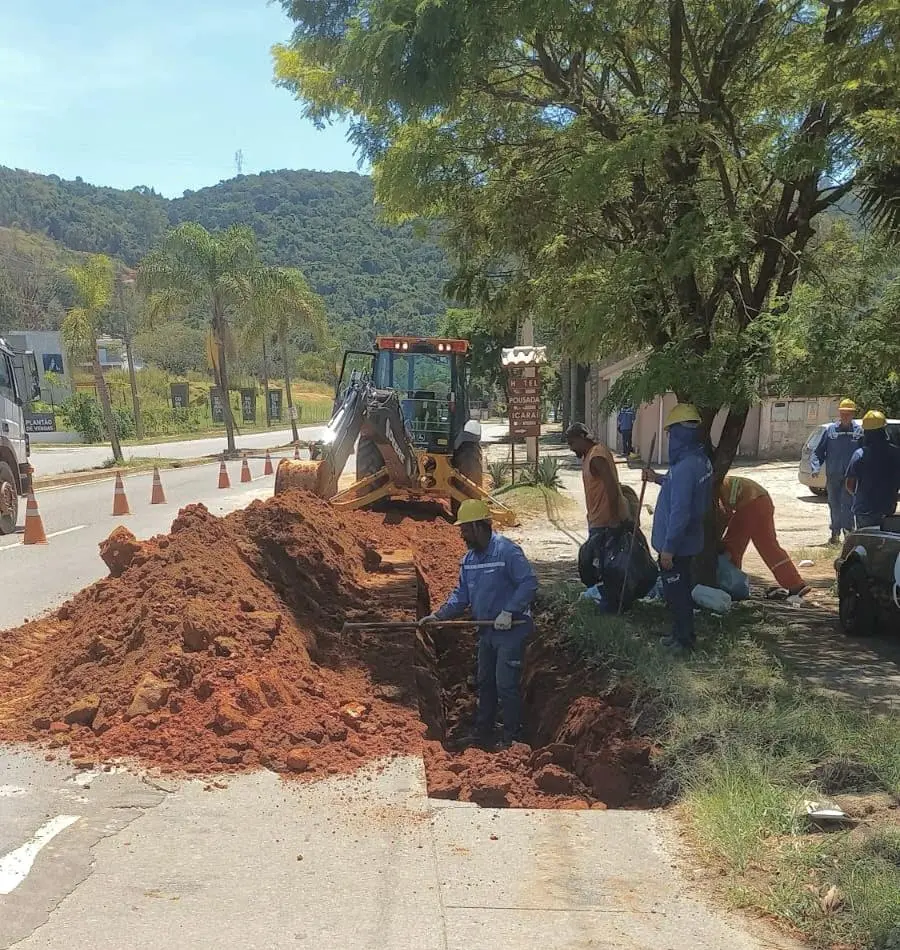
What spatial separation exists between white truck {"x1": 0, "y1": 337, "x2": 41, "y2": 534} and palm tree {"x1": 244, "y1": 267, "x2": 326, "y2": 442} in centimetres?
2088

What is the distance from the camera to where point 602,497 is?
798 cm

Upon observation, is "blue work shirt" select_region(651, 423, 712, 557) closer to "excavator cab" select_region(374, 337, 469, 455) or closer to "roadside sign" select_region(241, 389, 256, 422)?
"excavator cab" select_region(374, 337, 469, 455)

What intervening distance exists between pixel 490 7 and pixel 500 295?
3.55m

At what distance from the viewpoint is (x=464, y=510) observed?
587 cm

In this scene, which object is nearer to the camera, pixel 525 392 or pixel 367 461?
pixel 367 461

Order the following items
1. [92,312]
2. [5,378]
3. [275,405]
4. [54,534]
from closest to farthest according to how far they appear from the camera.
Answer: [54,534] → [5,378] → [92,312] → [275,405]

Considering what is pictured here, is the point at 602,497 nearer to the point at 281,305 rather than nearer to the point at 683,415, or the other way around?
the point at 683,415

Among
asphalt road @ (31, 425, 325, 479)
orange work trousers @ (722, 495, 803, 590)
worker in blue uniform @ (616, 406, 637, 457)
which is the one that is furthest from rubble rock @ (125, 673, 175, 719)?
worker in blue uniform @ (616, 406, 637, 457)

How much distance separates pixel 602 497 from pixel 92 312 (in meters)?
26.9

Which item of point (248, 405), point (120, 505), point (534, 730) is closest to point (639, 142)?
point (534, 730)

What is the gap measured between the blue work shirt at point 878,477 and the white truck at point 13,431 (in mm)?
11677

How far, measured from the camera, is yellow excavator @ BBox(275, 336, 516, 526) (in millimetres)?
11852

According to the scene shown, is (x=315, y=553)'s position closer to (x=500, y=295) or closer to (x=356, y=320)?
(x=500, y=295)

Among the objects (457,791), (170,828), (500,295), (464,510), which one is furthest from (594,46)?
(170,828)
